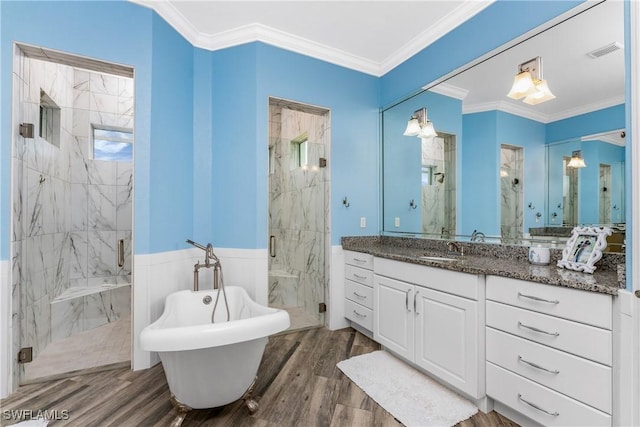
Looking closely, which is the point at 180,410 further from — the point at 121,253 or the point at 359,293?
the point at 121,253

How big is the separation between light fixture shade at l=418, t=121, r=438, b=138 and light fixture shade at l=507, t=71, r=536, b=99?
711mm

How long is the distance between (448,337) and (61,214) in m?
3.85

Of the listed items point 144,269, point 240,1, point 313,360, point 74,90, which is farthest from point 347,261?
point 74,90

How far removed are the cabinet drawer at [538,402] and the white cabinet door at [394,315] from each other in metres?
0.56

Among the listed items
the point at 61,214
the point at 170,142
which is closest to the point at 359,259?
the point at 170,142

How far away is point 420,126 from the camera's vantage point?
9.02 feet

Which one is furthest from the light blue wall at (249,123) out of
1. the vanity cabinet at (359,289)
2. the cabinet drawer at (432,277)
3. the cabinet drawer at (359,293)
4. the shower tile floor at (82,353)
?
the shower tile floor at (82,353)

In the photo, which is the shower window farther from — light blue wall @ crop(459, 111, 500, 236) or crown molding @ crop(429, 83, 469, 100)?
light blue wall @ crop(459, 111, 500, 236)

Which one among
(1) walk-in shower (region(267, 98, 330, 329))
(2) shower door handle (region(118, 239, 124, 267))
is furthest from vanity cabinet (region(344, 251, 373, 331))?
(2) shower door handle (region(118, 239, 124, 267))

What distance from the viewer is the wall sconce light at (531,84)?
186 cm

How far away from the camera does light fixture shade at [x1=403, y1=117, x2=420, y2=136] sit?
2.78 meters

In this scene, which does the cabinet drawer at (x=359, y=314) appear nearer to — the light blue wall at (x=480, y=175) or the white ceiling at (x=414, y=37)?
the light blue wall at (x=480, y=175)

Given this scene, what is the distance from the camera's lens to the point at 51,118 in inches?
115

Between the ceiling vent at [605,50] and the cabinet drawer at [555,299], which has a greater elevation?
the ceiling vent at [605,50]
